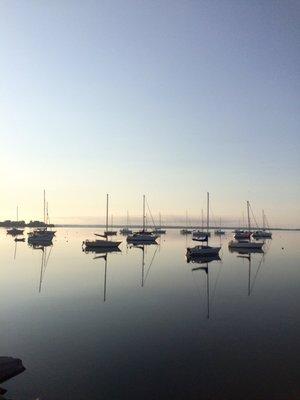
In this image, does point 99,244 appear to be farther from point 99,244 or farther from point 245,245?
point 245,245

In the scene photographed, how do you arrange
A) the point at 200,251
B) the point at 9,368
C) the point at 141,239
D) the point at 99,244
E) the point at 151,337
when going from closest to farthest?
the point at 9,368 → the point at 151,337 → the point at 200,251 → the point at 99,244 → the point at 141,239

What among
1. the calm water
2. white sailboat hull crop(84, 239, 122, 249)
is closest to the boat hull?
white sailboat hull crop(84, 239, 122, 249)

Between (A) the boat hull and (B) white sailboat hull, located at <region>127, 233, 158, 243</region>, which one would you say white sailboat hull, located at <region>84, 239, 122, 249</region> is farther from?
(B) white sailboat hull, located at <region>127, 233, 158, 243</region>

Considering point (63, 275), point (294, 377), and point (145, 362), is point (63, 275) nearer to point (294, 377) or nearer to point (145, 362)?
point (145, 362)

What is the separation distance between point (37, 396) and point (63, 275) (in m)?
37.6

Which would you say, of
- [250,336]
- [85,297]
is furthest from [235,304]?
[85,297]

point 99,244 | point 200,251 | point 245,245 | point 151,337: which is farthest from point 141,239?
point 151,337

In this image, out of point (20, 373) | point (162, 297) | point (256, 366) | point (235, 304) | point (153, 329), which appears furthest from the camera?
point (162, 297)

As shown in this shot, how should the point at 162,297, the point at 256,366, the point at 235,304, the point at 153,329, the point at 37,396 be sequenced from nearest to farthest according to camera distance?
the point at 37,396
the point at 256,366
the point at 153,329
the point at 235,304
the point at 162,297

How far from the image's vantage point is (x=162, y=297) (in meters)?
38.9

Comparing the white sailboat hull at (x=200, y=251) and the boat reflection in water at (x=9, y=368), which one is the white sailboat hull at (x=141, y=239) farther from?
the boat reflection in water at (x=9, y=368)

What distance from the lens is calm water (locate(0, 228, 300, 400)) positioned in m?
17.6

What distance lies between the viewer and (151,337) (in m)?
25.1

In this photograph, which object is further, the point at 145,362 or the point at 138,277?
the point at 138,277
